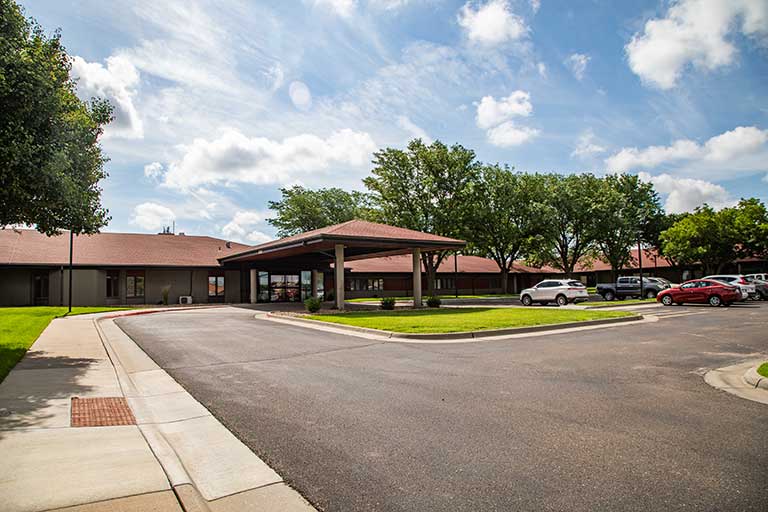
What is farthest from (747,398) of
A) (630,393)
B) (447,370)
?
(447,370)

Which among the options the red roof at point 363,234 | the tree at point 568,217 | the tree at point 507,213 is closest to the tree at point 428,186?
the tree at point 507,213

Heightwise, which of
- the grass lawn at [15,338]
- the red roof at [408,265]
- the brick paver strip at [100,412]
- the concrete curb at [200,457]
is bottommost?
the concrete curb at [200,457]

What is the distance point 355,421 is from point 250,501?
2226 mm

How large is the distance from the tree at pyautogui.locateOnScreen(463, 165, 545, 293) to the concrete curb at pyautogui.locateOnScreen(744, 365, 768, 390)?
124ft

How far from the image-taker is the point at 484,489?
4102 millimetres

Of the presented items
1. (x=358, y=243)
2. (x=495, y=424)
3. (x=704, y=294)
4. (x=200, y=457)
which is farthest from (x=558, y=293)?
(x=200, y=457)

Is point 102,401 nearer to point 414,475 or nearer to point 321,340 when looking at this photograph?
point 414,475

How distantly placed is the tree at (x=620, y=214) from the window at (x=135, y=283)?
43.7 metres

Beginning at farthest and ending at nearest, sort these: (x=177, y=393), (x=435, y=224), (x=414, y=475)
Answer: (x=435, y=224), (x=177, y=393), (x=414, y=475)

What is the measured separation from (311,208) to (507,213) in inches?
1052

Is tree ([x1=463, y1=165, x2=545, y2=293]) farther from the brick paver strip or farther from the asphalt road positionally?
the brick paver strip

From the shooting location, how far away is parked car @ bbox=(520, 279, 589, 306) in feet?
103

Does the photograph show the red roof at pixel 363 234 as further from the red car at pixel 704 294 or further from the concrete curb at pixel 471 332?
the red car at pixel 704 294

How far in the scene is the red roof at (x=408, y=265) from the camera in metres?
50.4
